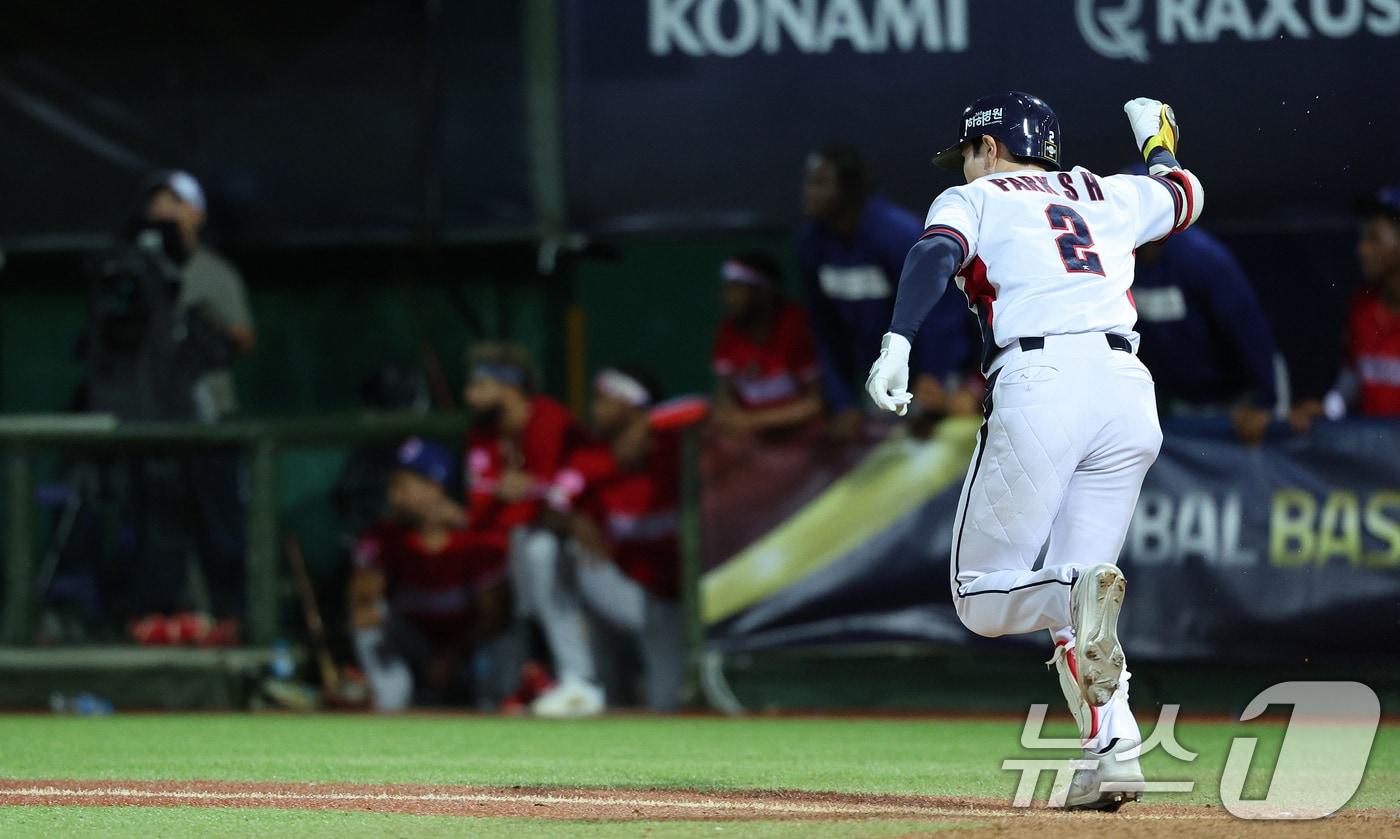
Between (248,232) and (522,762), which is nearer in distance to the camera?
(522,762)

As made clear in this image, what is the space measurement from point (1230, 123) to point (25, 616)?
5.61m

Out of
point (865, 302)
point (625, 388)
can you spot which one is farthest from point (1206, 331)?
point (625, 388)

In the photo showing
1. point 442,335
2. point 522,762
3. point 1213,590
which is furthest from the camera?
point 442,335

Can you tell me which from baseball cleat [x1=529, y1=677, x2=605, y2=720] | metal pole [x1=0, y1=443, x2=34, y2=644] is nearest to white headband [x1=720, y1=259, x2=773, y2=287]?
baseball cleat [x1=529, y1=677, x2=605, y2=720]

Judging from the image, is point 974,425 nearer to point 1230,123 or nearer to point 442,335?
point 1230,123

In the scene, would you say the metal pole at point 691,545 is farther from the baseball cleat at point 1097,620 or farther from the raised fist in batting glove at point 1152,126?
the baseball cleat at point 1097,620

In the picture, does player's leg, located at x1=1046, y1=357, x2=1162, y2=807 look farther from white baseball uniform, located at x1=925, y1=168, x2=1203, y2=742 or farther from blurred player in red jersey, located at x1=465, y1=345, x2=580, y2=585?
blurred player in red jersey, located at x1=465, y1=345, x2=580, y2=585

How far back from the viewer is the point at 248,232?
1009 cm

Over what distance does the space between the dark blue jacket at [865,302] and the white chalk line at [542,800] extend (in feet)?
12.2

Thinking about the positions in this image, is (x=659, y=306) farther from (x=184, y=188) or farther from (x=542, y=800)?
(x=542, y=800)

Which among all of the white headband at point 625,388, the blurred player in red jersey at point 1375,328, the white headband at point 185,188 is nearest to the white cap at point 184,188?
the white headband at point 185,188

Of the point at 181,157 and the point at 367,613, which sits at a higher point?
the point at 181,157

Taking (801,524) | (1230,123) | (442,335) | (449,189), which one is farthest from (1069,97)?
(442,335)

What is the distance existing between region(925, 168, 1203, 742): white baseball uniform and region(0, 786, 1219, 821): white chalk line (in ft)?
1.16
